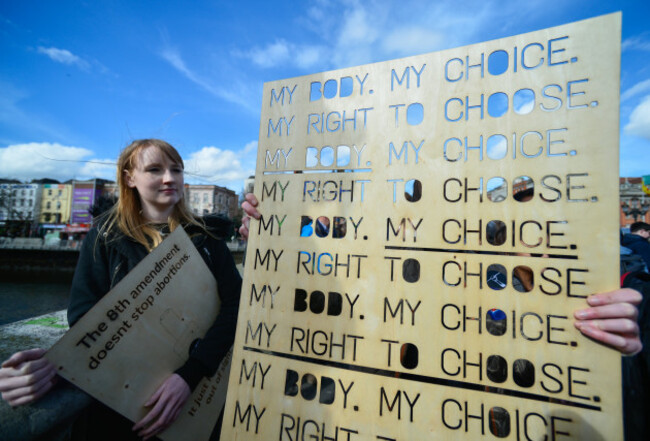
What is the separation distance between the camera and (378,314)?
1.27m

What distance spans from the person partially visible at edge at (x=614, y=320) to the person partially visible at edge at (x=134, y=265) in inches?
66.2

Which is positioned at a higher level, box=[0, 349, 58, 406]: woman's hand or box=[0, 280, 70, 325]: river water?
box=[0, 349, 58, 406]: woman's hand

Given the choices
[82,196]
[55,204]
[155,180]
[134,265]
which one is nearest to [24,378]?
[134,265]

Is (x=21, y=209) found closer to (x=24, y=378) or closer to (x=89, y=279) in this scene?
(x=89, y=279)

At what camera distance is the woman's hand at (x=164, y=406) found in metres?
1.47

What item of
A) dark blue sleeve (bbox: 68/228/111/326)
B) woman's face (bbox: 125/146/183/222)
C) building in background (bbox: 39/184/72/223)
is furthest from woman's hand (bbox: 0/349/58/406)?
building in background (bbox: 39/184/72/223)

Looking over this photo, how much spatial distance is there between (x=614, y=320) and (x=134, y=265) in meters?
2.21

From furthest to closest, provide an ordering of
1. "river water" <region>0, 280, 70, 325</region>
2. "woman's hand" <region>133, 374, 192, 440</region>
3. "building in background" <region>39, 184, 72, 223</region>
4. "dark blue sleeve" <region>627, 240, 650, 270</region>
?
"building in background" <region>39, 184, 72, 223</region> < "river water" <region>0, 280, 70, 325</region> < "dark blue sleeve" <region>627, 240, 650, 270</region> < "woman's hand" <region>133, 374, 192, 440</region>

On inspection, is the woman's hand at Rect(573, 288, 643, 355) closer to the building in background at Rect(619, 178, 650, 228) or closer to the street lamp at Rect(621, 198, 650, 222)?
the street lamp at Rect(621, 198, 650, 222)

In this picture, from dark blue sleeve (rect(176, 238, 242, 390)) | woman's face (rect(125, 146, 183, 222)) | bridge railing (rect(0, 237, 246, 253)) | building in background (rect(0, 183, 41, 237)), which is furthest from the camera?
building in background (rect(0, 183, 41, 237))

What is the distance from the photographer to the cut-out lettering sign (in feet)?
3.49

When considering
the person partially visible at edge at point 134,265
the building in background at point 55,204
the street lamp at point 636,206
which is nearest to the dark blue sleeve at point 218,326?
the person partially visible at edge at point 134,265

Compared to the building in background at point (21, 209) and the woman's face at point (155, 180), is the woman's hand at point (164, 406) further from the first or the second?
the building in background at point (21, 209)

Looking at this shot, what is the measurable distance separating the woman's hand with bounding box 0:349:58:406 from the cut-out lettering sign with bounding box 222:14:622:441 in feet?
2.42
